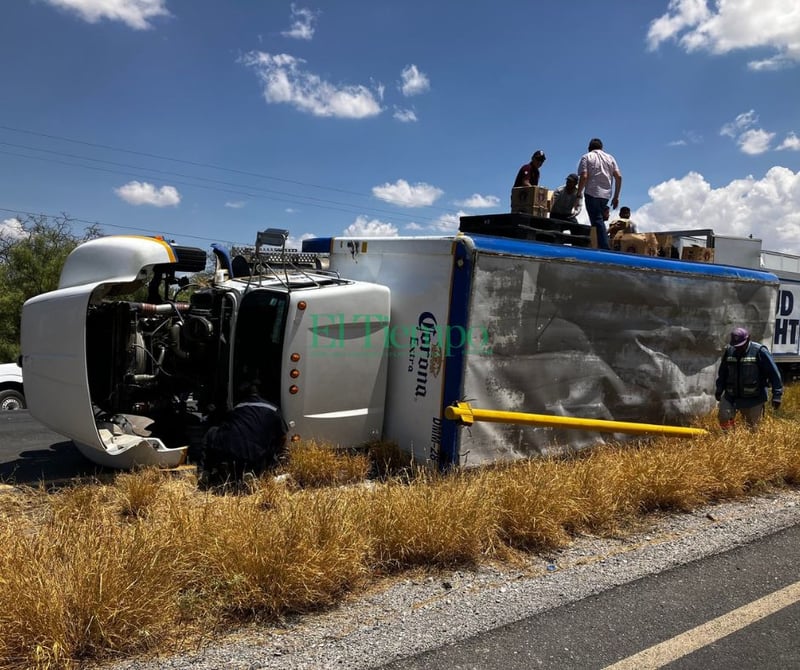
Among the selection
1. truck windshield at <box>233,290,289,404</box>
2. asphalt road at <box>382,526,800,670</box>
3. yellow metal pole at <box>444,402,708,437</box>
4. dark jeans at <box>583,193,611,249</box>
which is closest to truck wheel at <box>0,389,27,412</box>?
truck windshield at <box>233,290,289,404</box>

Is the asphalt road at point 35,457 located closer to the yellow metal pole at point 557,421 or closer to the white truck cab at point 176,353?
the white truck cab at point 176,353

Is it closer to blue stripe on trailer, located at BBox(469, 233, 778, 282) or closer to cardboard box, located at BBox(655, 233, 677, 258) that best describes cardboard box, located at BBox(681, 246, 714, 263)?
cardboard box, located at BBox(655, 233, 677, 258)

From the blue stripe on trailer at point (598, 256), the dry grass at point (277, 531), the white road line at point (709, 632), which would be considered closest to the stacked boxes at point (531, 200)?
the blue stripe on trailer at point (598, 256)

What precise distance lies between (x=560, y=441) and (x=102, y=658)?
500cm

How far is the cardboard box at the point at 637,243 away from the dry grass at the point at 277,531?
3805 millimetres

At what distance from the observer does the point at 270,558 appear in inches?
147

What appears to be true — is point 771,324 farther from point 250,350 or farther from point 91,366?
point 91,366

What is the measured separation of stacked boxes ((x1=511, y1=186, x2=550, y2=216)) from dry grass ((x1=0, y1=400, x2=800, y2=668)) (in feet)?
11.6

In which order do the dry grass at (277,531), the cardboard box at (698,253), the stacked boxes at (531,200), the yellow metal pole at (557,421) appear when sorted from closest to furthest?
the dry grass at (277,531), the yellow metal pole at (557,421), the stacked boxes at (531,200), the cardboard box at (698,253)

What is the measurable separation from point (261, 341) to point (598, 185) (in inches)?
209

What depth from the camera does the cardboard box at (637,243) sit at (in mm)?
9523

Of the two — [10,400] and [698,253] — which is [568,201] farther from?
[10,400]

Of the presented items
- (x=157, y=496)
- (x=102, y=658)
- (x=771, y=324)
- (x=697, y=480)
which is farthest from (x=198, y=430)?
(x=771, y=324)

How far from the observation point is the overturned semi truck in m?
6.09
